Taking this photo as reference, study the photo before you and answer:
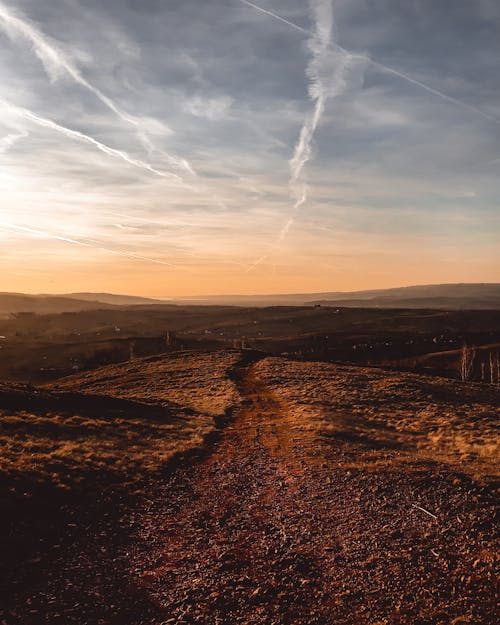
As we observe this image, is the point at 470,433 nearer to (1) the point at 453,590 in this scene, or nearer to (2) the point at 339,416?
(2) the point at 339,416

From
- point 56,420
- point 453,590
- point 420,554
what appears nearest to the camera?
point 453,590

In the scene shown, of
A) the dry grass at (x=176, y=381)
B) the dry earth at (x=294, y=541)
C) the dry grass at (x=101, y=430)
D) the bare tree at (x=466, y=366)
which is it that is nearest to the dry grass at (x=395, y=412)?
the dry earth at (x=294, y=541)

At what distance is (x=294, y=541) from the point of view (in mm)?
11570

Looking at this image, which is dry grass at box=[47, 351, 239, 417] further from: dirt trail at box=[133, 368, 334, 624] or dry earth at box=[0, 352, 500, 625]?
dirt trail at box=[133, 368, 334, 624]

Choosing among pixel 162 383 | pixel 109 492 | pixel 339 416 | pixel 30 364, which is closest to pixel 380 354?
pixel 162 383

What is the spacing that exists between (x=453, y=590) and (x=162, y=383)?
129 ft

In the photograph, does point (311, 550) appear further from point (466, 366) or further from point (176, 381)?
point (466, 366)

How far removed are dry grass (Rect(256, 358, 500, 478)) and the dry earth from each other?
0.27 m

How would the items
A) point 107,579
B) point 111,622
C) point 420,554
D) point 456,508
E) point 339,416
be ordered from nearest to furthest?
point 111,622 → point 107,579 → point 420,554 → point 456,508 → point 339,416

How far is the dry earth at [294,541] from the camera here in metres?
8.66

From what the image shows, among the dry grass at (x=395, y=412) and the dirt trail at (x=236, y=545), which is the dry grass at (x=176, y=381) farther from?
the dirt trail at (x=236, y=545)

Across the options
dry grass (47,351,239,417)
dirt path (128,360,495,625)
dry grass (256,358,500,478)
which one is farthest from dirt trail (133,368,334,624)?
dry grass (47,351,239,417)

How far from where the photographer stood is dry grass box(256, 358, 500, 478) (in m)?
21.5

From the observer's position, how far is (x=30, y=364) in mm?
102375
